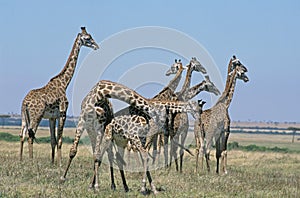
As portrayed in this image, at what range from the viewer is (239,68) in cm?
1877

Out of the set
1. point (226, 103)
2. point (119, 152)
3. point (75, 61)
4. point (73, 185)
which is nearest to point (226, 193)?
point (119, 152)

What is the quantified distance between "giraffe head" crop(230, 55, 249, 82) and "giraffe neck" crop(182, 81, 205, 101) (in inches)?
53.9

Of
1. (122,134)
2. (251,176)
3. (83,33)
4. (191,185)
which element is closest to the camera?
(122,134)

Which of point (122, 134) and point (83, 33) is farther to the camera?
point (83, 33)

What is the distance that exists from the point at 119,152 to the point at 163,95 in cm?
408

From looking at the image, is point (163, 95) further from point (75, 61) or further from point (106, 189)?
point (106, 189)

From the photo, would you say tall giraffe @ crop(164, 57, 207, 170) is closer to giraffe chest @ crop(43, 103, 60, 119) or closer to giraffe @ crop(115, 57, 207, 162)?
giraffe @ crop(115, 57, 207, 162)

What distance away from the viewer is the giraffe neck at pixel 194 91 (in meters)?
17.5

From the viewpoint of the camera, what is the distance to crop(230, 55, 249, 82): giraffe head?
734 inches

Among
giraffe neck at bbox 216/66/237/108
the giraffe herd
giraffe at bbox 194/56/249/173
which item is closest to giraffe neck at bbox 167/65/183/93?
the giraffe herd

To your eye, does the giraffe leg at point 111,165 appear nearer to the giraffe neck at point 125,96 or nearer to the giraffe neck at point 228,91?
the giraffe neck at point 125,96

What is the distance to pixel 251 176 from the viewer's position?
1655cm

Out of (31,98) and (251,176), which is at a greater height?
(31,98)

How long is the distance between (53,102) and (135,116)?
494 cm
